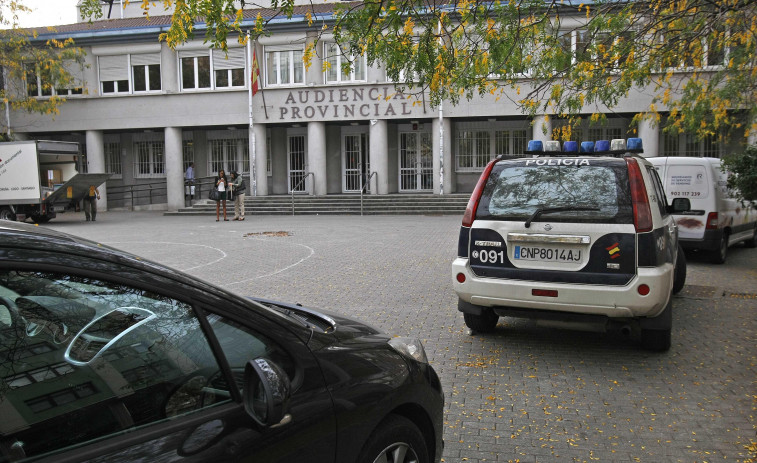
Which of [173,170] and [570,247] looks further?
[173,170]

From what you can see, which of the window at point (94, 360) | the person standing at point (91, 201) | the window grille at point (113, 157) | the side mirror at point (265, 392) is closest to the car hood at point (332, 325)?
the side mirror at point (265, 392)

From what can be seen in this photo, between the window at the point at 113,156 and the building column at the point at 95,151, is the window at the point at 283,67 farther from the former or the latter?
the window at the point at 113,156

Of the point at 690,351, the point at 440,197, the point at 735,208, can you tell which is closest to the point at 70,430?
the point at 690,351

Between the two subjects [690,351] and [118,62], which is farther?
[118,62]

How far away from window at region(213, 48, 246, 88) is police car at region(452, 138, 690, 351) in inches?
960

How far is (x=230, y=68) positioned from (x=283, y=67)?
98.1 inches

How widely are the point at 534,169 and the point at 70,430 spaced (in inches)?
200

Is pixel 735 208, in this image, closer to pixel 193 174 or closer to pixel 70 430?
pixel 70 430

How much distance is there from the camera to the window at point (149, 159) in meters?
32.1

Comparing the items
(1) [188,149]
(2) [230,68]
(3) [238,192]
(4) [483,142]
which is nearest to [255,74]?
(2) [230,68]

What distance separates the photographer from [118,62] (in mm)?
29078

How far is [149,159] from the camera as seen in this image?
32250 mm

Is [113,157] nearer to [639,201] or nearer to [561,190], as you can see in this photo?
[561,190]

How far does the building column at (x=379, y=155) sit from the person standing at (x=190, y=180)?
9413 millimetres
